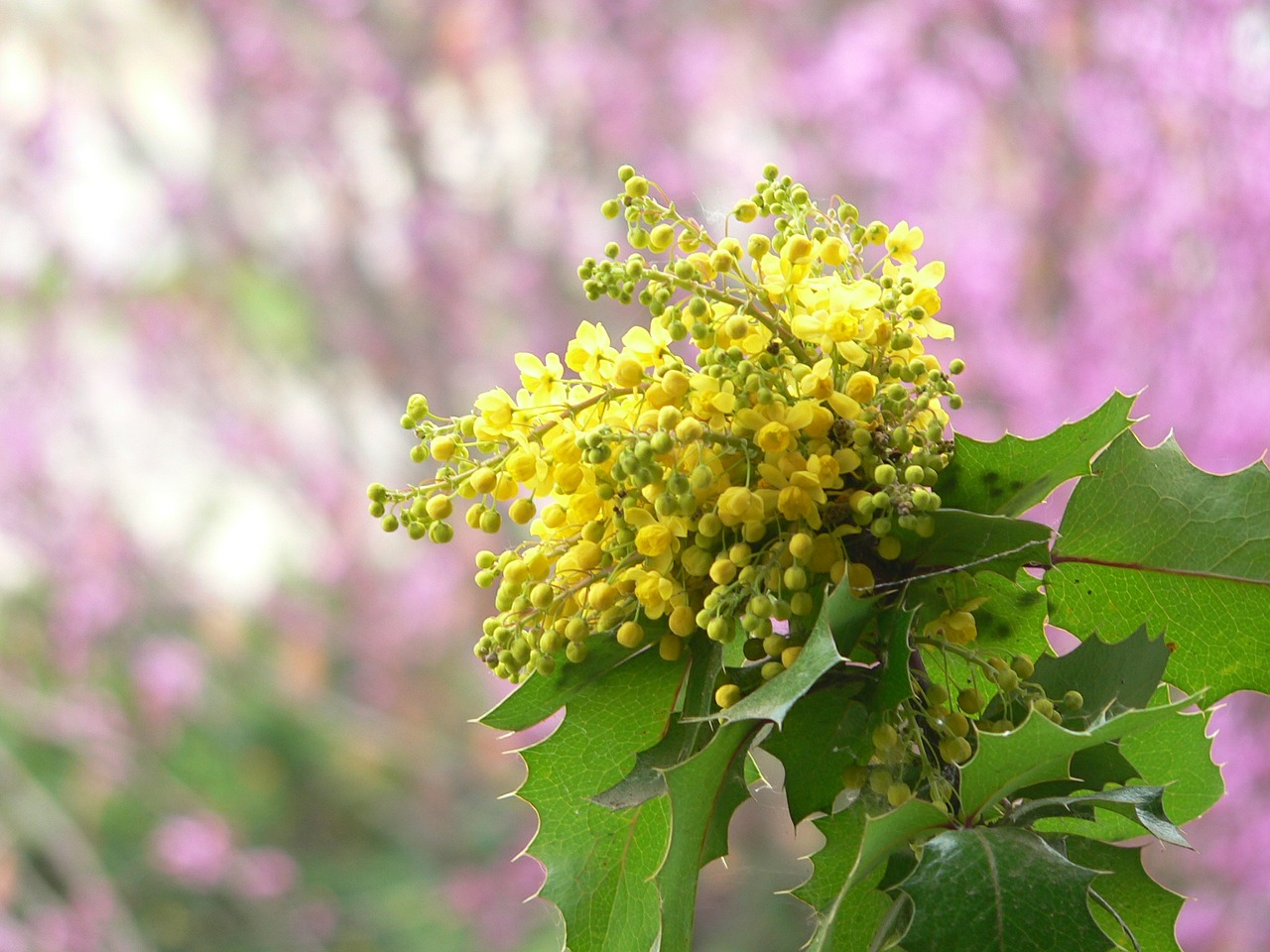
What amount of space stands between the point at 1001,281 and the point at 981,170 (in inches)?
9.6

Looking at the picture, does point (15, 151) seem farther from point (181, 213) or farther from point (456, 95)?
point (456, 95)

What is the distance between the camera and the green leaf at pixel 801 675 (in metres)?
0.30

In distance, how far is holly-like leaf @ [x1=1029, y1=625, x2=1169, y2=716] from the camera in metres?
0.34

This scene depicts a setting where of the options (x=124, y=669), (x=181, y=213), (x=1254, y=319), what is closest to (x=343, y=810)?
(x=124, y=669)

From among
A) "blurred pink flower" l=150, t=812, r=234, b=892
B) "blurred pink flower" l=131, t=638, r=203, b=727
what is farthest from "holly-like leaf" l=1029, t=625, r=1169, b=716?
"blurred pink flower" l=131, t=638, r=203, b=727

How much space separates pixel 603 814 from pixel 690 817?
7 cm

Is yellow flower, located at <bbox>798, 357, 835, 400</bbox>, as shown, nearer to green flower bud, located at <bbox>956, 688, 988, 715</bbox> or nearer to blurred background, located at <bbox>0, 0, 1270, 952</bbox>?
green flower bud, located at <bbox>956, 688, 988, 715</bbox>

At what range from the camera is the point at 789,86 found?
208 centimetres

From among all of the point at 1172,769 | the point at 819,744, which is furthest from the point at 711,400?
the point at 1172,769

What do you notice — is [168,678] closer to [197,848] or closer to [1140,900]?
[197,848]

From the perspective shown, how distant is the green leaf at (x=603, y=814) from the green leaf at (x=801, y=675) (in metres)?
0.07

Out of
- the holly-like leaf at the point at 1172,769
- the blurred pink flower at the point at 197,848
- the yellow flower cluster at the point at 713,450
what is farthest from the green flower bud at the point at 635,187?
the blurred pink flower at the point at 197,848

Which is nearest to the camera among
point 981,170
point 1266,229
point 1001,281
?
point 1266,229

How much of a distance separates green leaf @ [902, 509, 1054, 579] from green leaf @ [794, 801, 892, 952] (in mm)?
82
